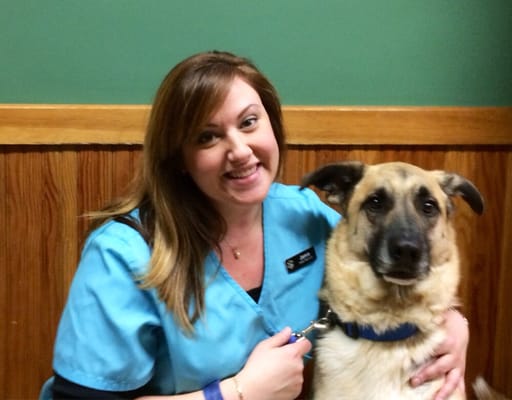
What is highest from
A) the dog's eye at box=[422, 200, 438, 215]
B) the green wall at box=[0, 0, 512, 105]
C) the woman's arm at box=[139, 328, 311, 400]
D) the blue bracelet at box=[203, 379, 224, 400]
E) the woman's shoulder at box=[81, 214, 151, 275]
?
the green wall at box=[0, 0, 512, 105]

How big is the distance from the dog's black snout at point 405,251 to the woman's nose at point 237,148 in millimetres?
338

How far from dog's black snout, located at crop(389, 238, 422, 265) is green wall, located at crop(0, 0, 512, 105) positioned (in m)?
0.54

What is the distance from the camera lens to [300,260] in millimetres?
1271

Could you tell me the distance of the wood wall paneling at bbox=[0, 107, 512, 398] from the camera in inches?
56.8

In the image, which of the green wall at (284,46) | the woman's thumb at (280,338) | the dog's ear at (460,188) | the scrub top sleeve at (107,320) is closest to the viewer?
the scrub top sleeve at (107,320)

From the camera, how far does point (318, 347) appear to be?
122 cm

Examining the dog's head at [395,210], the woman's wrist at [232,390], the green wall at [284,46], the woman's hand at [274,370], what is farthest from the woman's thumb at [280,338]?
the green wall at [284,46]

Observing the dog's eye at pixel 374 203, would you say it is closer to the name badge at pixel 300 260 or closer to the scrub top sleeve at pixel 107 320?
the name badge at pixel 300 260

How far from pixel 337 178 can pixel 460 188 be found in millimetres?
274

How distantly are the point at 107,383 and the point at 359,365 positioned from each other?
1.61 feet

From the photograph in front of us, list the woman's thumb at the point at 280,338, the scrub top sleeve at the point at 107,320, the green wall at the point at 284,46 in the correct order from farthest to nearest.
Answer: the green wall at the point at 284,46 → the woman's thumb at the point at 280,338 → the scrub top sleeve at the point at 107,320

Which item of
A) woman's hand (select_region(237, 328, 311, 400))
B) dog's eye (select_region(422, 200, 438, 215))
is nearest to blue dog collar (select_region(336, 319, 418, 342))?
woman's hand (select_region(237, 328, 311, 400))

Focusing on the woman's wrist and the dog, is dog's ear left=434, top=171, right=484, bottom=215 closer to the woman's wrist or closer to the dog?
the dog

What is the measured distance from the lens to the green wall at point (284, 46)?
4.58ft
